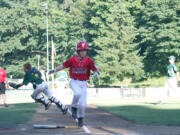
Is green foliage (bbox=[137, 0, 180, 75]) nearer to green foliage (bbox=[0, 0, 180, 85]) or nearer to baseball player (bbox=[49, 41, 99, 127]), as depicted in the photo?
green foliage (bbox=[0, 0, 180, 85])

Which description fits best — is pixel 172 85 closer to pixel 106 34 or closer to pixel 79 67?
pixel 79 67

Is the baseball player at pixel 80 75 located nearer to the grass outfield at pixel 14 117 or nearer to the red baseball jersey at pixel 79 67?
the red baseball jersey at pixel 79 67

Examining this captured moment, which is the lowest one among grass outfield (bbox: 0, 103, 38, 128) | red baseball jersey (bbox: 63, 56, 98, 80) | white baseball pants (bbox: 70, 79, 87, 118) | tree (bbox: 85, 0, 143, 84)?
grass outfield (bbox: 0, 103, 38, 128)

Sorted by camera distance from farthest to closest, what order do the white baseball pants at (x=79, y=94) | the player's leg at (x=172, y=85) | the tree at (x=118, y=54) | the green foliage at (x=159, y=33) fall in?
the green foliage at (x=159, y=33), the tree at (x=118, y=54), the player's leg at (x=172, y=85), the white baseball pants at (x=79, y=94)

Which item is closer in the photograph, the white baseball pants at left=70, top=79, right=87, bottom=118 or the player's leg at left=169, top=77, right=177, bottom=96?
the white baseball pants at left=70, top=79, right=87, bottom=118

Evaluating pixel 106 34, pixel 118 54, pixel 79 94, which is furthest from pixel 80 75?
pixel 106 34

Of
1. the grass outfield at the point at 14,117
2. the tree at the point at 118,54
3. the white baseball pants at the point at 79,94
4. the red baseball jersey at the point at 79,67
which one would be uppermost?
the tree at the point at 118,54

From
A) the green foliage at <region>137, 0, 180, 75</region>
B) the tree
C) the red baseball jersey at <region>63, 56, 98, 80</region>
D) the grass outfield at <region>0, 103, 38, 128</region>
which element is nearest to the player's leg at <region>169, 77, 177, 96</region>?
the grass outfield at <region>0, 103, 38, 128</region>

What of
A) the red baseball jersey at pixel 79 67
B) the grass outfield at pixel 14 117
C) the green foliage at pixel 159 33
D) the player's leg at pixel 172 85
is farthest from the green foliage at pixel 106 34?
the red baseball jersey at pixel 79 67

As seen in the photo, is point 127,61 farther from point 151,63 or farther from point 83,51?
point 83,51

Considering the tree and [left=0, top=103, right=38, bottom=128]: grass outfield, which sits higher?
the tree

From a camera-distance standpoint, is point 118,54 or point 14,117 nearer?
point 14,117

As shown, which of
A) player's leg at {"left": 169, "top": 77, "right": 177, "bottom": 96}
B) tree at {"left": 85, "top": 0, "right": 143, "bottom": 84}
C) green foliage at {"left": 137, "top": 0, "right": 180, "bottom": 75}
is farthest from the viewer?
green foliage at {"left": 137, "top": 0, "right": 180, "bottom": 75}

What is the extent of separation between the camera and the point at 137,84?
59250 millimetres
